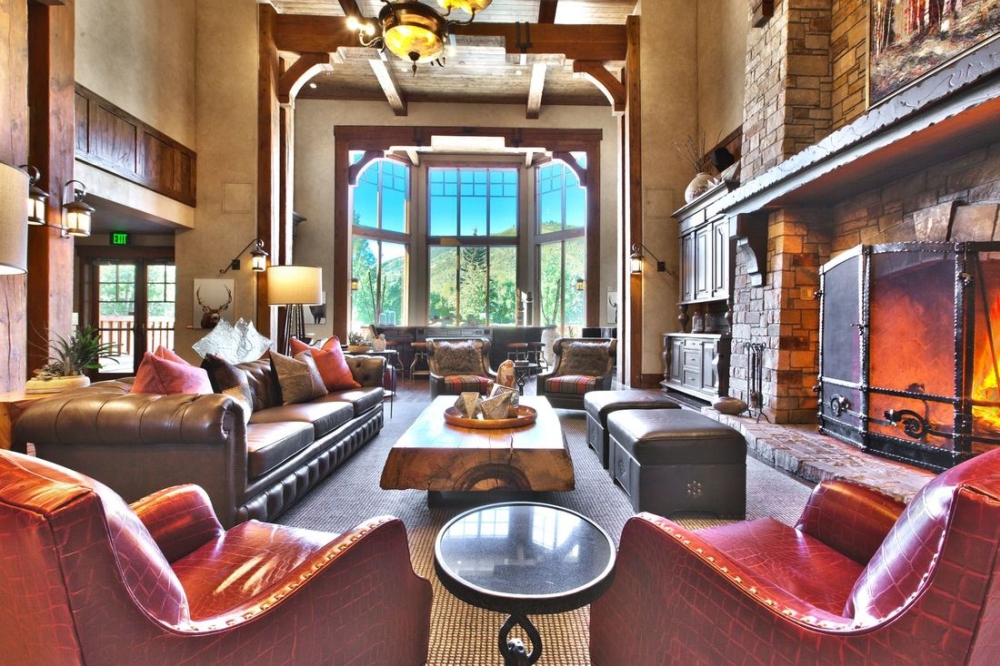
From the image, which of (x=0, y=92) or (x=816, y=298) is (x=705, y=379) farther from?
(x=0, y=92)

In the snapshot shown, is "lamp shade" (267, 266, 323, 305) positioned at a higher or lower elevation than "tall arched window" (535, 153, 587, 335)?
lower

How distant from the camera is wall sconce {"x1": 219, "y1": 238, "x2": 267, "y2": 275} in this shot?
590cm

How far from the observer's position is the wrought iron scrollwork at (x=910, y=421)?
2.58m

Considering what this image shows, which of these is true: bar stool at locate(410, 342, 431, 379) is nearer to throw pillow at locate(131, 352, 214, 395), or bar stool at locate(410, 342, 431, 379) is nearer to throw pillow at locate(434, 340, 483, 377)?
throw pillow at locate(434, 340, 483, 377)

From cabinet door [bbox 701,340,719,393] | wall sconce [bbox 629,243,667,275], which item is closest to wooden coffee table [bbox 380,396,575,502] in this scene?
cabinet door [bbox 701,340,719,393]

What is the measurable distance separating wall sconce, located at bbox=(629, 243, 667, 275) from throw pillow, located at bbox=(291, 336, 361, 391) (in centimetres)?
406

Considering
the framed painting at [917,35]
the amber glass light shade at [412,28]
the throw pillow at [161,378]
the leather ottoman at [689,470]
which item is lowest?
the leather ottoman at [689,470]

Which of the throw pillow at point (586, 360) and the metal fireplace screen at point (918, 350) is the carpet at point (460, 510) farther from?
the throw pillow at point (586, 360)

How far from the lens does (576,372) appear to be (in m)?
5.15

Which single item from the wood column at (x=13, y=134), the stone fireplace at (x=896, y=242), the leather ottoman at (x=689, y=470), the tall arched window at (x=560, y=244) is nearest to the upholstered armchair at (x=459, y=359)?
the stone fireplace at (x=896, y=242)

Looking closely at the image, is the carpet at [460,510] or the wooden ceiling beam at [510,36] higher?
the wooden ceiling beam at [510,36]

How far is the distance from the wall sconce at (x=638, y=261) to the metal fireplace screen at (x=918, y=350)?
10.0ft

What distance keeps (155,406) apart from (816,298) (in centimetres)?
425

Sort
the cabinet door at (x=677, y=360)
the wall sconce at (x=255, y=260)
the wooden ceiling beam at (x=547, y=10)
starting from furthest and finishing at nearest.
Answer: the wooden ceiling beam at (x=547, y=10), the wall sconce at (x=255, y=260), the cabinet door at (x=677, y=360)
